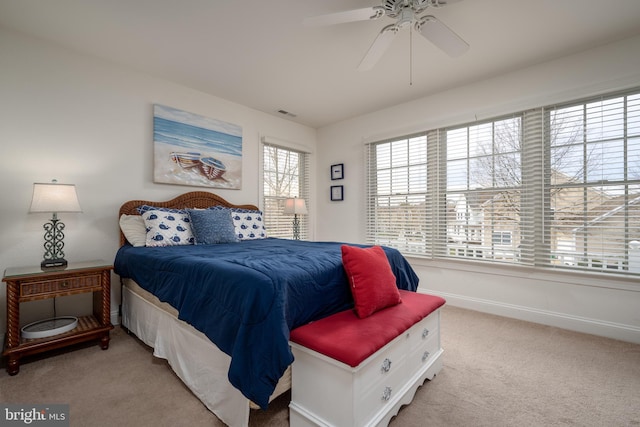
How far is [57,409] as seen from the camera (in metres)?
1.60

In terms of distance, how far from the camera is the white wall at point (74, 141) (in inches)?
93.8

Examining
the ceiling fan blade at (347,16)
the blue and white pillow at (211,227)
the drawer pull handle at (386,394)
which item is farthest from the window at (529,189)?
the drawer pull handle at (386,394)

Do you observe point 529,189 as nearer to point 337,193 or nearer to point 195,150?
point 337,193

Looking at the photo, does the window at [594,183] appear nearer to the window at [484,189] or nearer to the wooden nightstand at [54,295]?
the window at [484,189]

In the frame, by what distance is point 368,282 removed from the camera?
1.72 metres

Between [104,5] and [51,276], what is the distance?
2.05m

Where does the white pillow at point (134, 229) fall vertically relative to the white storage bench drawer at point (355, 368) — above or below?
above

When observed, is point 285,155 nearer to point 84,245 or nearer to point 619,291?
point 84,245

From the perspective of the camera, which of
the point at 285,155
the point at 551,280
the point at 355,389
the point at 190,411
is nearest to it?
the point at 355,389

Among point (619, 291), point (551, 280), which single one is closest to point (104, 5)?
point (551, 280)

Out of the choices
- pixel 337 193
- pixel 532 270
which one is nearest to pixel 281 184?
pixel 337 193

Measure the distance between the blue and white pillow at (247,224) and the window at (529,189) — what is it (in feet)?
6.07

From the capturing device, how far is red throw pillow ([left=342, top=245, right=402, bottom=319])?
1681 millimetres

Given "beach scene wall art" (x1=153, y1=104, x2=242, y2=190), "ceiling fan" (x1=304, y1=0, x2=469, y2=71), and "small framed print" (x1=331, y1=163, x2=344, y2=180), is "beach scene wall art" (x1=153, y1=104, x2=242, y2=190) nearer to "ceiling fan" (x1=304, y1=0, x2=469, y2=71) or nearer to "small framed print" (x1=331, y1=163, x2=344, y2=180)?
"small framed print" (x1=331, y1=163, x2=344, y2=180)
